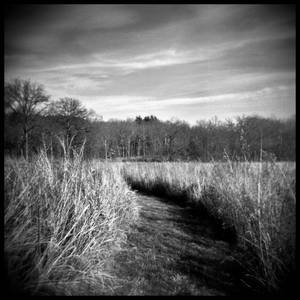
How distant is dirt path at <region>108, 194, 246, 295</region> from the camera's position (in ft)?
6.27

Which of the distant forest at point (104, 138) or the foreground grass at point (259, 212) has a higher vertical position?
the distant forest at point (104, 138)

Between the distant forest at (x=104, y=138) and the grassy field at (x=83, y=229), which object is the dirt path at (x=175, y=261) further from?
the distant forest at (x=104, y=138)

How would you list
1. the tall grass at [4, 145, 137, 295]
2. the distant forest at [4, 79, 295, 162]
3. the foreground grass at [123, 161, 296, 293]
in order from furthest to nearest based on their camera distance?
1. the distant forest at [4, 79, 295, 162]
2. the foreground grass at [123, 161, 296, 293]
3. the tall grass at [4, 145, 137, 295]

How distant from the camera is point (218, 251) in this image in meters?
2.66

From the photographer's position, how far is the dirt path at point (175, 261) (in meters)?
1.91

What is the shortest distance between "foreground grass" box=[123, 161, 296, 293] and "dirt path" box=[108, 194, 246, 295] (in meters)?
0.23

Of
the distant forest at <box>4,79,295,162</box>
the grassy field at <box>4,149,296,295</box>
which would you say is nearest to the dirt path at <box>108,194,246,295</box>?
the grassy field at <box>4,149,296,295</box>

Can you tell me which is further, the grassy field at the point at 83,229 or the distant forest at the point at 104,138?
the distant forest at the point at 104,138

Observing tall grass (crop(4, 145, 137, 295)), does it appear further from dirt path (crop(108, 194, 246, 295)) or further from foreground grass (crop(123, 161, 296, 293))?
foreground grass (crop(123, 161, 296, 293))

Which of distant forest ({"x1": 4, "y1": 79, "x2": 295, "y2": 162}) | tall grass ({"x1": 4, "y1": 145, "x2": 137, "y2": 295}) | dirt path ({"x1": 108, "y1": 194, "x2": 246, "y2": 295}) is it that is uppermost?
distant forest ({"x1": 4, "y1": 79, "x2": 295, "y2": 162})

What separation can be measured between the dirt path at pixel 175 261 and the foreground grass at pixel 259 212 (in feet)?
0.76

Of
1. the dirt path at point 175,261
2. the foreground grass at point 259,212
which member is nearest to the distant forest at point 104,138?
the foreground grass at point 259,212
